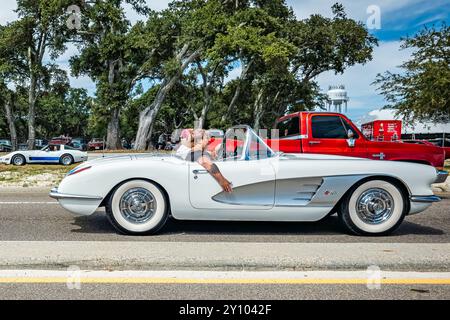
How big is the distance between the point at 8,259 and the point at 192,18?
99.1 ft

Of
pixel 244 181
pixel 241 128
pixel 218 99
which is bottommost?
pixel 244 181

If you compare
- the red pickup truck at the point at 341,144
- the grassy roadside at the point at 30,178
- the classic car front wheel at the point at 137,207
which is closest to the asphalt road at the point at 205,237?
the classic car front wheel at the point at 137,207

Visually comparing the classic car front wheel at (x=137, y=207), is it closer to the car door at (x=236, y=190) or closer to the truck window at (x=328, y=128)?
the car door at (x=236, y=190)

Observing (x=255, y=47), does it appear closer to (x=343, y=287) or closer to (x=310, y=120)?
(x=310, y=120)

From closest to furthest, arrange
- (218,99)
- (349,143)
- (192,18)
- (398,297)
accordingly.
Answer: (398,297), (349,143), (192,18), (218,99)

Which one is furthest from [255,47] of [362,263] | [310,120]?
[362,263]

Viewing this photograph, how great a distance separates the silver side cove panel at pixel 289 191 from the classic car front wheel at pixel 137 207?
0.67 meters

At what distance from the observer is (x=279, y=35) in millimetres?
36281

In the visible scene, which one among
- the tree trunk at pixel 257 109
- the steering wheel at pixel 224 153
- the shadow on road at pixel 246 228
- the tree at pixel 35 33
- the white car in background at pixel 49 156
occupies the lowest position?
the shadow on road at pixel 246 228

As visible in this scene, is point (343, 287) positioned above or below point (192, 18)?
below

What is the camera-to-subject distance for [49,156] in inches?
939

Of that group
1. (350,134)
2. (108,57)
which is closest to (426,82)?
(350,134)

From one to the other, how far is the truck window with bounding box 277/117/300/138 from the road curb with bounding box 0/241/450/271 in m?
6.35

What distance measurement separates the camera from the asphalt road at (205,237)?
138 inches
